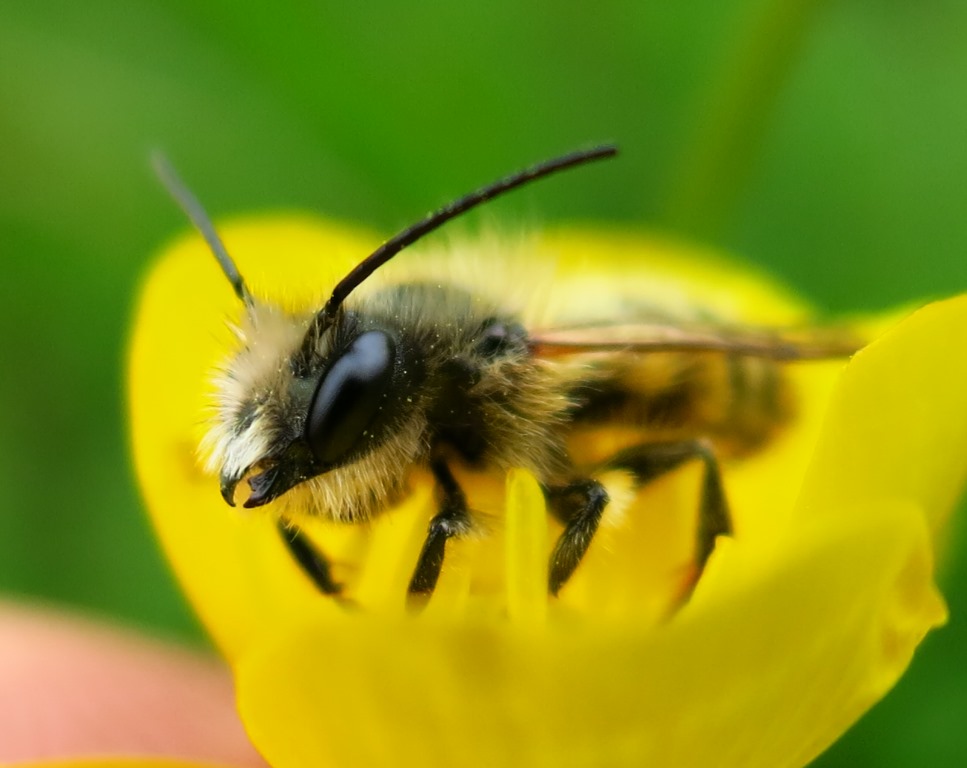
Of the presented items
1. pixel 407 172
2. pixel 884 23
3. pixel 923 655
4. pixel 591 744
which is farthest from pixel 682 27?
pixel 591 744

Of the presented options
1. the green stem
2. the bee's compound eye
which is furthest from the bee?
the green stem

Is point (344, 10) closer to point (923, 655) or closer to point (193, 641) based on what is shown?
point (193, 641)

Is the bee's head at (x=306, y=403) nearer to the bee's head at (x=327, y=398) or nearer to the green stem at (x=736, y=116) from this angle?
the bee's head at (x=327, y=398)

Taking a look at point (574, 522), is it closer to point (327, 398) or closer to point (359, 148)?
point (327, 398)

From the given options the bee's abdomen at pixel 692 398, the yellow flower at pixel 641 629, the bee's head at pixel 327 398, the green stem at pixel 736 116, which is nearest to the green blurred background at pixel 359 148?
the green stem at pixel 736 116

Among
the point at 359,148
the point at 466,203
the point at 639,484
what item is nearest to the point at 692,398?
the point at 639,484

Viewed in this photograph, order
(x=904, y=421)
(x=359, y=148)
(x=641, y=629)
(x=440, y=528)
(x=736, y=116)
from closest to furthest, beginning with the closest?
(x=641, y=629) → (x=904, y=421) → (x=440, y=528) → (x=736, y=116) → (x=359, y=148)
